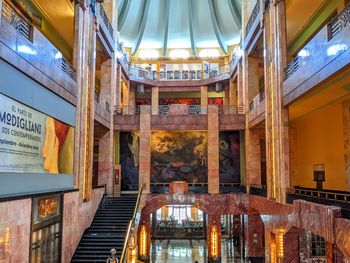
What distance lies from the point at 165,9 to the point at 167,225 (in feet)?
Answer: 47.1

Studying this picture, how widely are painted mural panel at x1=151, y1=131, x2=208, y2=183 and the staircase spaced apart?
168 inches

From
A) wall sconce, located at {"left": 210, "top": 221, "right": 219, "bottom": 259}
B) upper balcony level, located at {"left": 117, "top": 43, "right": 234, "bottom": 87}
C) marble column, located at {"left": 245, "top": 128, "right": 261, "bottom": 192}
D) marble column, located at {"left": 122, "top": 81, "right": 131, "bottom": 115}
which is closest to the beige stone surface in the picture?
wall sconce, located at {"left": 210, "top": 221, "right": 219, "bottom": 259}

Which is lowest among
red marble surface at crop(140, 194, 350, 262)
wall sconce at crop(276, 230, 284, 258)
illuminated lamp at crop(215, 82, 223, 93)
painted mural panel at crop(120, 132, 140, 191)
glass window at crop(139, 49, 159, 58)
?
wall sconce at crop(276, 230, 284, 258)

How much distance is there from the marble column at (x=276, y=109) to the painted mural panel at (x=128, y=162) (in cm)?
896

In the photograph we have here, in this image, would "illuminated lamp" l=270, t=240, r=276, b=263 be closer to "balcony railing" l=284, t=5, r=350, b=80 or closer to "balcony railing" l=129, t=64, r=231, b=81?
"balcony railing" l=284, t=5, r=350, b=80

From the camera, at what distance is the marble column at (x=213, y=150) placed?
1916cm

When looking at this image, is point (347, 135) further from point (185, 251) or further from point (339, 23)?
point (185, 251)

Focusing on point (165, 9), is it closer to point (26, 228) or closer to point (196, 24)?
point (196, 24)

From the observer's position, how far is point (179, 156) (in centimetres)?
2166

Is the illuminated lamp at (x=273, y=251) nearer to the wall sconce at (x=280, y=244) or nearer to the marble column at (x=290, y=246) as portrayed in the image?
the wall sconce at (x=280, y=244)

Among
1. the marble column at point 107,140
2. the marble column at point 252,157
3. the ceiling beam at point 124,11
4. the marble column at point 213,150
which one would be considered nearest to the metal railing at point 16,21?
the marble column at point 107,140

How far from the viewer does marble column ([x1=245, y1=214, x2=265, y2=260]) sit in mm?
18625

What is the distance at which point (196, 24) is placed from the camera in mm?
27781

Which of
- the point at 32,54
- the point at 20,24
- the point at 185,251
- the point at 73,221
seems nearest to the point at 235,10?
the point at 185,251
